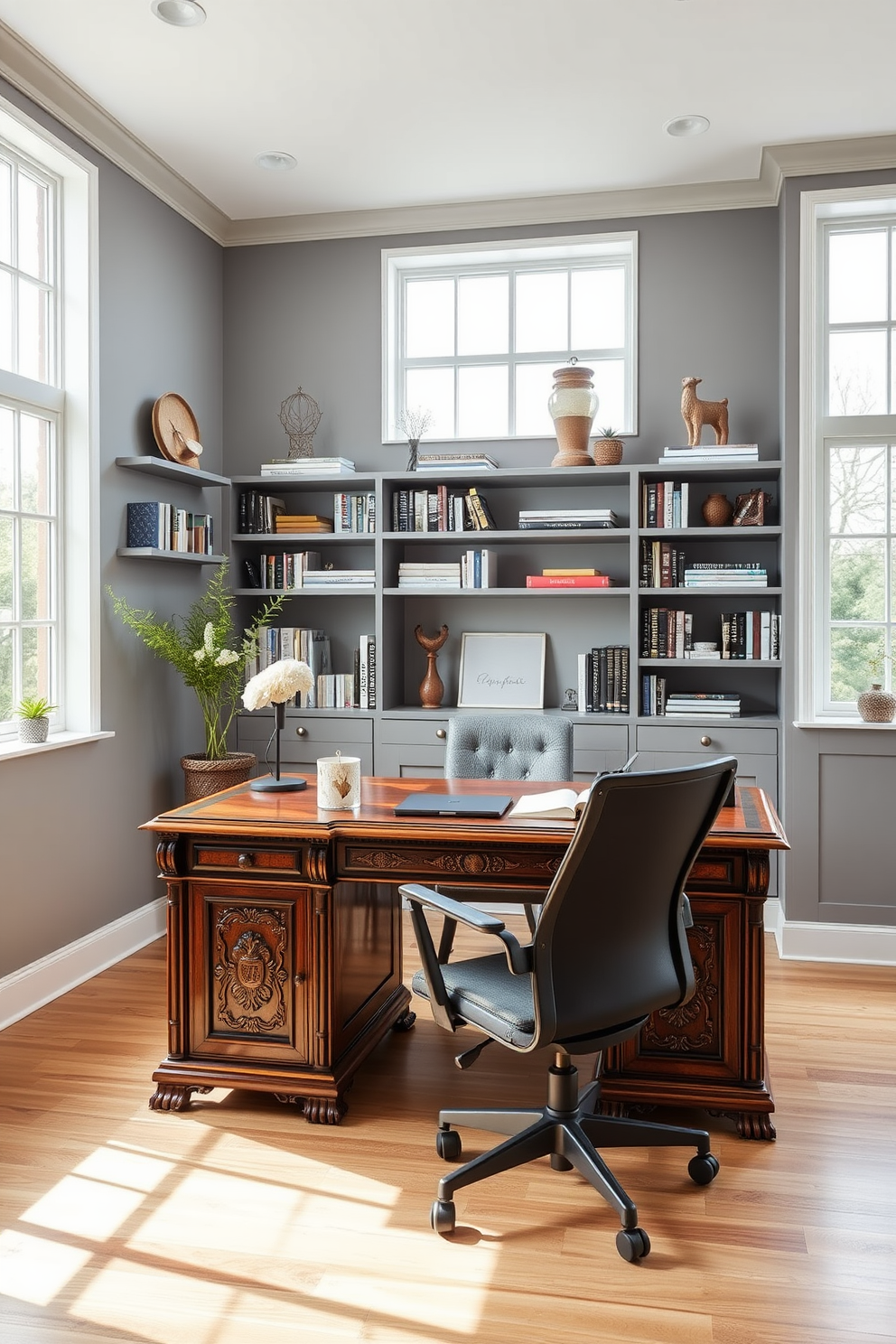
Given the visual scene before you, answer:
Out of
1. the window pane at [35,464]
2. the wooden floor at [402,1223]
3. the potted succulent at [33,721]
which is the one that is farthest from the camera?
the window pane at [35,464]

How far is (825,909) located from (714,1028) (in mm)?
1664

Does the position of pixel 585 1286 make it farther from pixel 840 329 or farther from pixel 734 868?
pixel 840 329

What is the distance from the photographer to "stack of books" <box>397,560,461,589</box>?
15.0 ft

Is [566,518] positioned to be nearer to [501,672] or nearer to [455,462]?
[455,462]

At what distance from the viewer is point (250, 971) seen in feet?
8.90

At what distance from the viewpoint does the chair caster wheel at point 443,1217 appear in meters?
2.18

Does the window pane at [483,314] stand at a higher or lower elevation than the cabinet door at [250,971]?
higher

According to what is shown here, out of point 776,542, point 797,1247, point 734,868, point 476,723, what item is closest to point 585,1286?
point 797,1247

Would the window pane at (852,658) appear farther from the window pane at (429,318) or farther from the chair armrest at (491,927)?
the chair armrest at (491,927)

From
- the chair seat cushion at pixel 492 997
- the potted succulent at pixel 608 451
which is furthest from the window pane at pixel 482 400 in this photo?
the chair seat cushion at pixel 492 997


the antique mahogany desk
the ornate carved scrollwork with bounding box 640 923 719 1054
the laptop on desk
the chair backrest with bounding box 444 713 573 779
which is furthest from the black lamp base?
the ornate carved scrollwork with bounding box 640 923 719 1054

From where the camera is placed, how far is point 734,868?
2580 mm

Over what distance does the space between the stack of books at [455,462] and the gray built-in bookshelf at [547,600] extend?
4 cm

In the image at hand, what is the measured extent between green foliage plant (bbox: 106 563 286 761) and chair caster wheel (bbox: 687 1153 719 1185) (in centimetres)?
242
